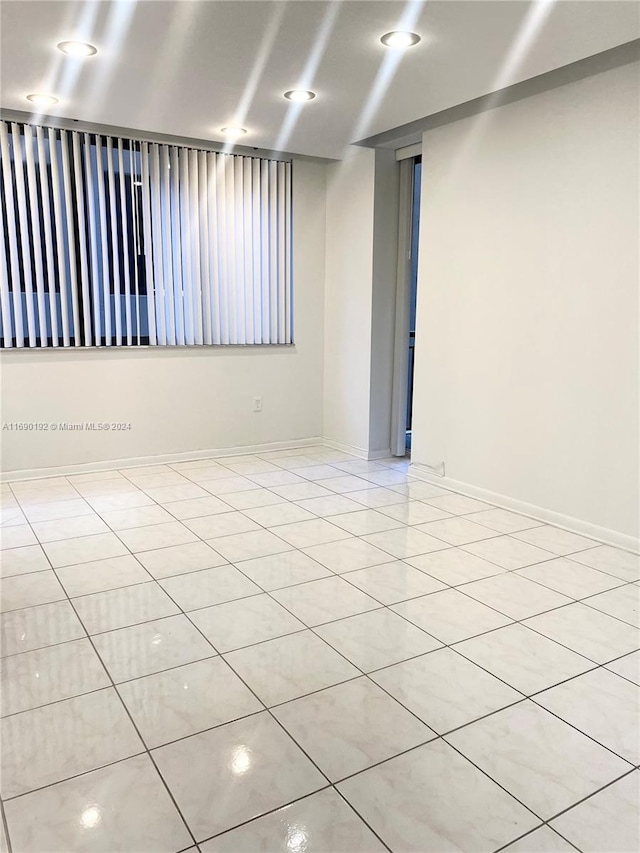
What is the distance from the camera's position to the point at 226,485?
4758 mm

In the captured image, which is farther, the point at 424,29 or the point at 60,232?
the point at 60,232

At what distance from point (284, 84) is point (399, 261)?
6.87ft

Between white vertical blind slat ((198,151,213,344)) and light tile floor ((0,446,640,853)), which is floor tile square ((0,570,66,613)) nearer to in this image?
light tile floor ((0,446,640,853))

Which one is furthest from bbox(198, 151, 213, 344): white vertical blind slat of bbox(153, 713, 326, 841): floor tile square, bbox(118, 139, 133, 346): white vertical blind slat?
bbox(153, 713, 326, 841): floor tile square

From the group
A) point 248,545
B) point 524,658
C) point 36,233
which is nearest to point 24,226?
point 36,233

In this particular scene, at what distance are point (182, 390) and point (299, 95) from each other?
2469 millimetres

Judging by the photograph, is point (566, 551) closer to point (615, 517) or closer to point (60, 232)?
point (615, 517)

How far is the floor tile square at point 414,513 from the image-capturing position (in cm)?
405

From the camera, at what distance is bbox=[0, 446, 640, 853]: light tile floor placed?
1682 millimetres

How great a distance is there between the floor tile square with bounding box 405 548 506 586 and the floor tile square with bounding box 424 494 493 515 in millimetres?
738

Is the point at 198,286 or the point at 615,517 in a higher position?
the point at 198,286

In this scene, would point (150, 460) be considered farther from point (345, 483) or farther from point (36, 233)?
point (36, 233)

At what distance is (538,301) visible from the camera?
12.8 ft

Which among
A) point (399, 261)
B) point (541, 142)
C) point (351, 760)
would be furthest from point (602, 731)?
point (399, 261)
